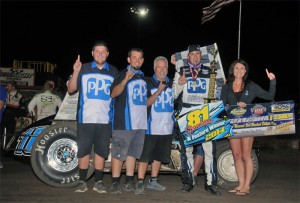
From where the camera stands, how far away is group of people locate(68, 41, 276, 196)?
19.8 feet

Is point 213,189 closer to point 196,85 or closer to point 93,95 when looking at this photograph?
point 196,85

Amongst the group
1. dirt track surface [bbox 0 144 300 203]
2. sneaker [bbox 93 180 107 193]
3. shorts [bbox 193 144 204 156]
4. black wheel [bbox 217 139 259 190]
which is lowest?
dirt track surface [bbox 0 144 300 203]

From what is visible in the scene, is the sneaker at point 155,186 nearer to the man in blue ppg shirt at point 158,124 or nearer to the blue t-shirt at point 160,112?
the man in blue ppg shirt at point 158,124

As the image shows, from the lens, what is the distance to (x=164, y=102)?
6410 millimetres

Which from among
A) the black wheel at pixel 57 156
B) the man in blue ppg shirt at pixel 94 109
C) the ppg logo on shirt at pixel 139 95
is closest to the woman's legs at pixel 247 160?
the ppg logo on shirt at pixel 139 95

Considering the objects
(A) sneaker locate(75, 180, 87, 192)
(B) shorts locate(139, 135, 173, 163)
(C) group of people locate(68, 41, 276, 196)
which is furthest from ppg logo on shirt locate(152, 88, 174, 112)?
(A) sneaker locate(75, 180, 87, 192)

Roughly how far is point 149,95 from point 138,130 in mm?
534

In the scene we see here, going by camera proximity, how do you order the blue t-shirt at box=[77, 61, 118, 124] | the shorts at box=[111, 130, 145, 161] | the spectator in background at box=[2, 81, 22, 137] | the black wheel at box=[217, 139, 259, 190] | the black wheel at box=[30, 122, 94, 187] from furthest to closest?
the spectator in background at box=[2, 81, 22, 137], the black wheel at box=[217, 139, 259, 190], the black wheel at box=[30, 122, 94, 187], the shorts at box=[111, 130, 145, 161], the blue t-shirt at box=[77, 61, 118, 124]

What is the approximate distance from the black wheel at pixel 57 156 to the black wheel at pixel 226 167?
186 centimetres

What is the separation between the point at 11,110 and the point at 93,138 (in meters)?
5.02

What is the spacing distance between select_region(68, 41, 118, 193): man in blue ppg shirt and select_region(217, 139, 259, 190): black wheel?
5.62ft

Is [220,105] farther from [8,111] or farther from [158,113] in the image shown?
[8,111]

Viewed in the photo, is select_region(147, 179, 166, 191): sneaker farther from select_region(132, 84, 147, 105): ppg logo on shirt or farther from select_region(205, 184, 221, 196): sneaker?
select_region(132, 84, 147, 105): ppg logo on shirt

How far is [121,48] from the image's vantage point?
156 ft
